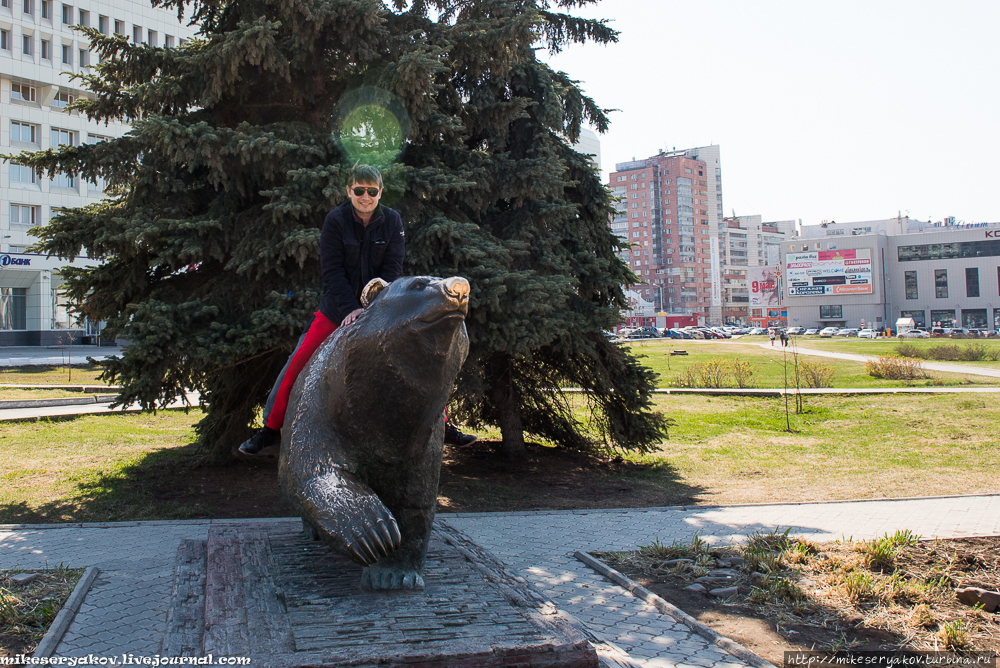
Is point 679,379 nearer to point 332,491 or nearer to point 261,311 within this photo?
point 261,311

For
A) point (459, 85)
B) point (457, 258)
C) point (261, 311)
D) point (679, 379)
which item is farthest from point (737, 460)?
point (679, 379)

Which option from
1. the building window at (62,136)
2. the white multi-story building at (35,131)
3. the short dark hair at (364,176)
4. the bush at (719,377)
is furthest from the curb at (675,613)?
the building window at (62,136)

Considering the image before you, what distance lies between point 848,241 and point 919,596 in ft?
284

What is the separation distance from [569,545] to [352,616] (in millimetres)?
3801

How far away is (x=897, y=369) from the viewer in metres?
23.2

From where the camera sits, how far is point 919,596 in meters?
4.86

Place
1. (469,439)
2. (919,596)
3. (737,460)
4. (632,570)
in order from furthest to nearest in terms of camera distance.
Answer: (737,460) → (632,570) → (919,596) → (469,439)

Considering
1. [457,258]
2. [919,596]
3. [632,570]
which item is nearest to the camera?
[919,596]

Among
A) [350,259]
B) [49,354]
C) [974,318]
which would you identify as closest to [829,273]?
[974,318]

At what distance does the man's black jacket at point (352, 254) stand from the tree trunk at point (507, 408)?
6112 millimetres

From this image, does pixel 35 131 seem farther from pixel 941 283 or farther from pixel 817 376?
pixel 941 283

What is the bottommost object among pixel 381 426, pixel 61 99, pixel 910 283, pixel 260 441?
pixel 260 441

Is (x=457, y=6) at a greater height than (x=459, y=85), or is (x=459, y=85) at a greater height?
(x=457, y=6)

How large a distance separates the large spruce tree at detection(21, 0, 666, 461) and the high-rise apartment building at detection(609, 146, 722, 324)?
102m
